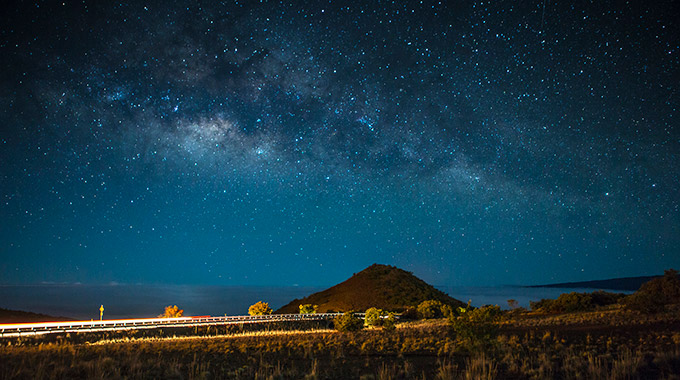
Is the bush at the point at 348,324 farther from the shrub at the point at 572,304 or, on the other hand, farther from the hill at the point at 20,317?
the hill at the point at 20,317

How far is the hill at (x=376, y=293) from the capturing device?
7125 centimetres

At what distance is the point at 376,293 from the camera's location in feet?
250

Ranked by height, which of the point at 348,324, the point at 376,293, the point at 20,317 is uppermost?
the point at 20,317

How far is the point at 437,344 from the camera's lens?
17.4m

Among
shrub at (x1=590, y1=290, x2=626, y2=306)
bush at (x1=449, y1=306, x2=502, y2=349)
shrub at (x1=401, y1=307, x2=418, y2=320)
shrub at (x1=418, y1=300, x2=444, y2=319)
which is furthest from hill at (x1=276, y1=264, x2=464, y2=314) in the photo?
bush at (x1=449, y1=306, x2=502, y2=349)

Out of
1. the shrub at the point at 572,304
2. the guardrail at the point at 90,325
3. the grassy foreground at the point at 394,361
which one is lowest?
the shrub at the point at 572,304

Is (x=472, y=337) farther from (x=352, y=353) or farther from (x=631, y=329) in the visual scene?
(x=631, y=329)

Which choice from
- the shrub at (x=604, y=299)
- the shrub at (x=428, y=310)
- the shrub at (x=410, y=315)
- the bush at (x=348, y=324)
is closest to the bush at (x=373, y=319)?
the bush at (x=348, y=324)

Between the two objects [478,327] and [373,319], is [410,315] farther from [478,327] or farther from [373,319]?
[478,327]

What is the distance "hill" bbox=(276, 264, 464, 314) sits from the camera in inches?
2805

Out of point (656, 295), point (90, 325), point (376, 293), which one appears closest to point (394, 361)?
point (90, 325)

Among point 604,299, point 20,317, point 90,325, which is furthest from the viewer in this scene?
point 20,317

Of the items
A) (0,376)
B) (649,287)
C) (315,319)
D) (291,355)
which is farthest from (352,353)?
(649,287)

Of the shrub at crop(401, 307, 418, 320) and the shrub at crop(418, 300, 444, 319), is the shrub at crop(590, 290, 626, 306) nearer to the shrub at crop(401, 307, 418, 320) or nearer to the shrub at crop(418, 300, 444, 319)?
the shrub at crop(418, 300, 444, 319)
